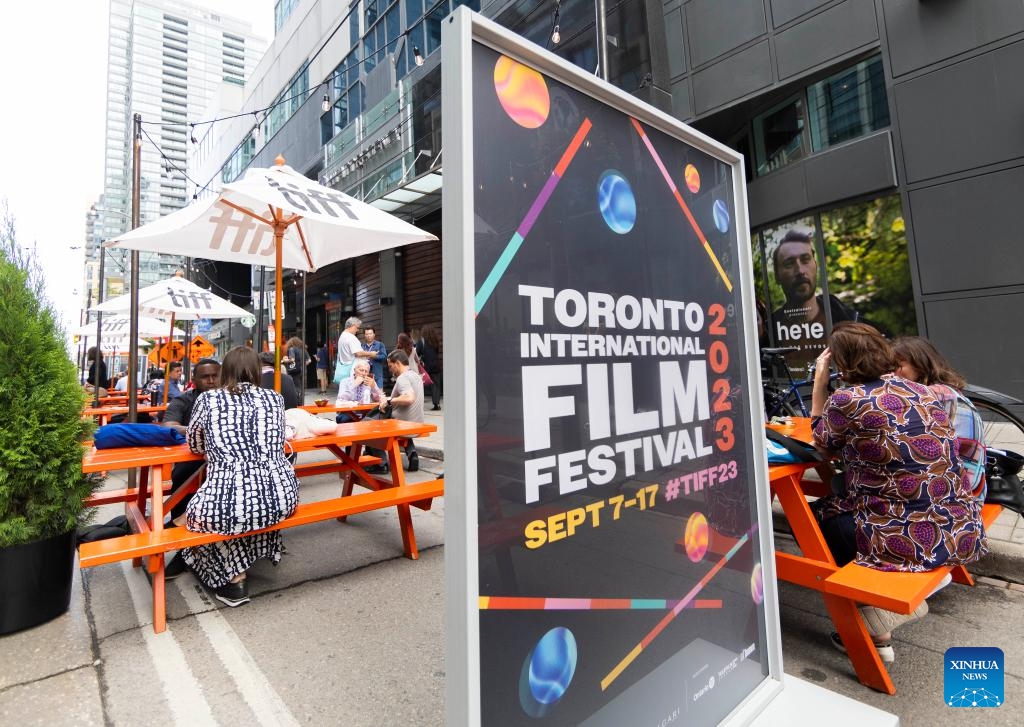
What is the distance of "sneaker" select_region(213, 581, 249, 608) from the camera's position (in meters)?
3.40

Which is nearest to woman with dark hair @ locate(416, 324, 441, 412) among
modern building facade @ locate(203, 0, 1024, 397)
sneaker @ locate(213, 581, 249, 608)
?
modern building facade @ locate(203, 0, 1024, 397)

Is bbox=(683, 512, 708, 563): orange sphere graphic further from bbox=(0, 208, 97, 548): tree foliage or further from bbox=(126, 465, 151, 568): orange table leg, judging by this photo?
bbox=(126, 465, 151, 568): orange table leg

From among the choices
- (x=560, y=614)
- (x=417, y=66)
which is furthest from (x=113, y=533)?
(x=417, y=66)

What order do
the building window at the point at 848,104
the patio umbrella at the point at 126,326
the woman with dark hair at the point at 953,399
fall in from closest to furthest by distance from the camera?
the woman with dark hair at the point at 953,399 < the building window at the point at 848,104 < the patio umbrella at the point at 126,326

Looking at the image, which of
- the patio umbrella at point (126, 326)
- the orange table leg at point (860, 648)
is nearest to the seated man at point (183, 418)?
the orange table leg at point (860, 648)

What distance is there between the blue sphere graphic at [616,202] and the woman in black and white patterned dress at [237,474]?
2731mm

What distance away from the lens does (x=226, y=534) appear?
3203 millimetres

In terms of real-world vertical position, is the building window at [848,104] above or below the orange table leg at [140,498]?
above

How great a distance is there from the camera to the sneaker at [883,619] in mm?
2428

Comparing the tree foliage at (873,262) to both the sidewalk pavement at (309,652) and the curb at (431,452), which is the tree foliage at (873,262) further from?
the curb at (431,452)

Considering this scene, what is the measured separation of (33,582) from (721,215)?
4198mm

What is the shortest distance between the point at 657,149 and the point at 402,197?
1406cm

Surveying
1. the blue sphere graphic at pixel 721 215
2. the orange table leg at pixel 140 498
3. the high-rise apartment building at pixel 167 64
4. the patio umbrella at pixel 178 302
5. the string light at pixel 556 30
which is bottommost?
the orange table leg at pixel 140 498

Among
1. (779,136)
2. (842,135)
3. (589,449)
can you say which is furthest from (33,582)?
(779,136)
